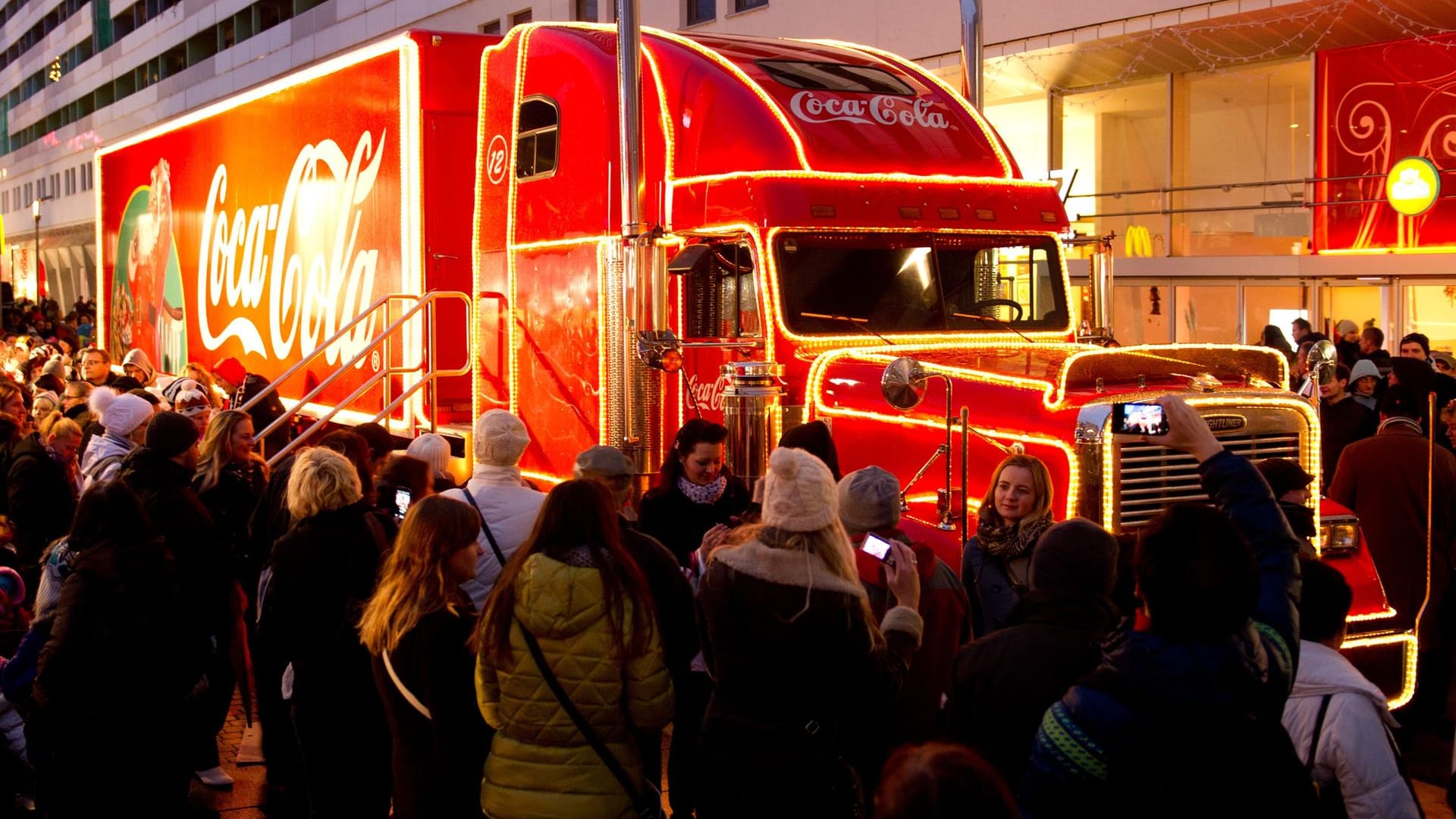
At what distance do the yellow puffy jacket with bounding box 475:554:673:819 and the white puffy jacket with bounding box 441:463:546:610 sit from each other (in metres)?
1.22

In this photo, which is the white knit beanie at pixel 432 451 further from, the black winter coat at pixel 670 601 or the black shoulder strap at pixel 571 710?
the black shoulder strap at pixel 571 710

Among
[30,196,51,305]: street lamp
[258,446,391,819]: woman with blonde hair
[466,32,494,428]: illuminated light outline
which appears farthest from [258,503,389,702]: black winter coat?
[30,196,51,305]: street lamp

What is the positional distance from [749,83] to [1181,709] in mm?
5838

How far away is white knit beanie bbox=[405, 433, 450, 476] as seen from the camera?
269 inches

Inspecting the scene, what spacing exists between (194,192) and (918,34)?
405 inches

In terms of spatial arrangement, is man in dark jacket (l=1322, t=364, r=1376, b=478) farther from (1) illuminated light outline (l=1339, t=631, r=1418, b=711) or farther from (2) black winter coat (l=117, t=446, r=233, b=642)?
(2) black winter coat (l=117, t=446, r=233, b=642)

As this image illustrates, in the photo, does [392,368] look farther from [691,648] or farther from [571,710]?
[571,710]

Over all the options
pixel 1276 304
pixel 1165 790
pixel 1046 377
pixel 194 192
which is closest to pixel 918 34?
pixel 1276 304

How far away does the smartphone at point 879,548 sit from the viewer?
4574mm

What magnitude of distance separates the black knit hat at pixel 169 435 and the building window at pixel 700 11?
774 inches

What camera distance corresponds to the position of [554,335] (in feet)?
30.0

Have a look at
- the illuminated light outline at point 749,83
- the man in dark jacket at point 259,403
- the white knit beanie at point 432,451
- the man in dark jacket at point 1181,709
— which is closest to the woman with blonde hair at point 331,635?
the white knit beanie at point 432,451

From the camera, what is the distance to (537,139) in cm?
921

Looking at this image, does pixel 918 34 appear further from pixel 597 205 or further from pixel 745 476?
pixel 745 476
